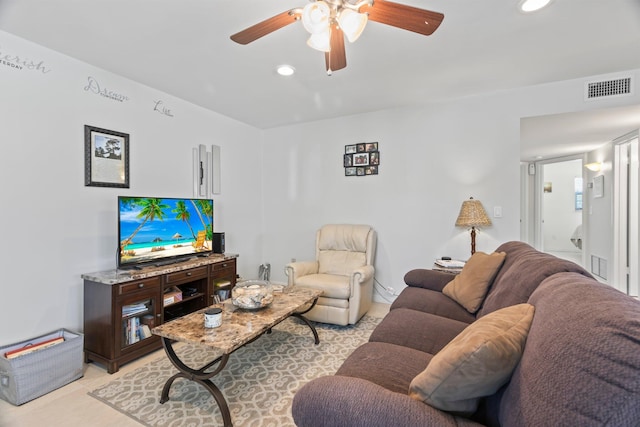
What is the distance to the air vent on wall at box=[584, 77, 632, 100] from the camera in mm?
2664

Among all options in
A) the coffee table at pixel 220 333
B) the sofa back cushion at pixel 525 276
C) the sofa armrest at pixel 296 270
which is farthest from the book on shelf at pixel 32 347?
the sofa back cushion at pixel 525 276

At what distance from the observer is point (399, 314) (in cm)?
198

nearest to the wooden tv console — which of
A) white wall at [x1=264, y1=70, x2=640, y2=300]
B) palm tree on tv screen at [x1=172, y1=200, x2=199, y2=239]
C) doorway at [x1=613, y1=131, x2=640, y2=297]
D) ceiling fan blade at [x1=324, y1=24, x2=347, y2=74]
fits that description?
palm tree on tv screen at [x1=172, y1=200, x2=199, y2=239]

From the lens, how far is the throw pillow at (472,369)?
88 centimetres

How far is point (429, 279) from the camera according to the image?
8.49 ft

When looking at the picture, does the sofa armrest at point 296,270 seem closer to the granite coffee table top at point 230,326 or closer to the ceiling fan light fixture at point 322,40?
the granite coffee table top at point 230,326

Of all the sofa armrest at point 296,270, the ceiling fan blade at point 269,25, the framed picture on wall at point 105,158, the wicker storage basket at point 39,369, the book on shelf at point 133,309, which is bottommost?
the wicker storage basket at point 39,369

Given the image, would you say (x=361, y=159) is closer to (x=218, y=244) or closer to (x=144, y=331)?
(x=218, y=244)

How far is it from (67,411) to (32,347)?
1.88ft

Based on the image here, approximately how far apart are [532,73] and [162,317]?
3.92 meters

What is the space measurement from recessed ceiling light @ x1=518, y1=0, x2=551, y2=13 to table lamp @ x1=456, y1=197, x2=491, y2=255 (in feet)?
5.68

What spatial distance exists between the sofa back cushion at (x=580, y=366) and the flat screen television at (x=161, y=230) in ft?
8.65

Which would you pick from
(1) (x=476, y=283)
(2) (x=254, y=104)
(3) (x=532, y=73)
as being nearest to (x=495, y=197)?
Answer: (3) (x=532, y=73)

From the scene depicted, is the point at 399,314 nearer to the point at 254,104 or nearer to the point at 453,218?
the point at 453,218
